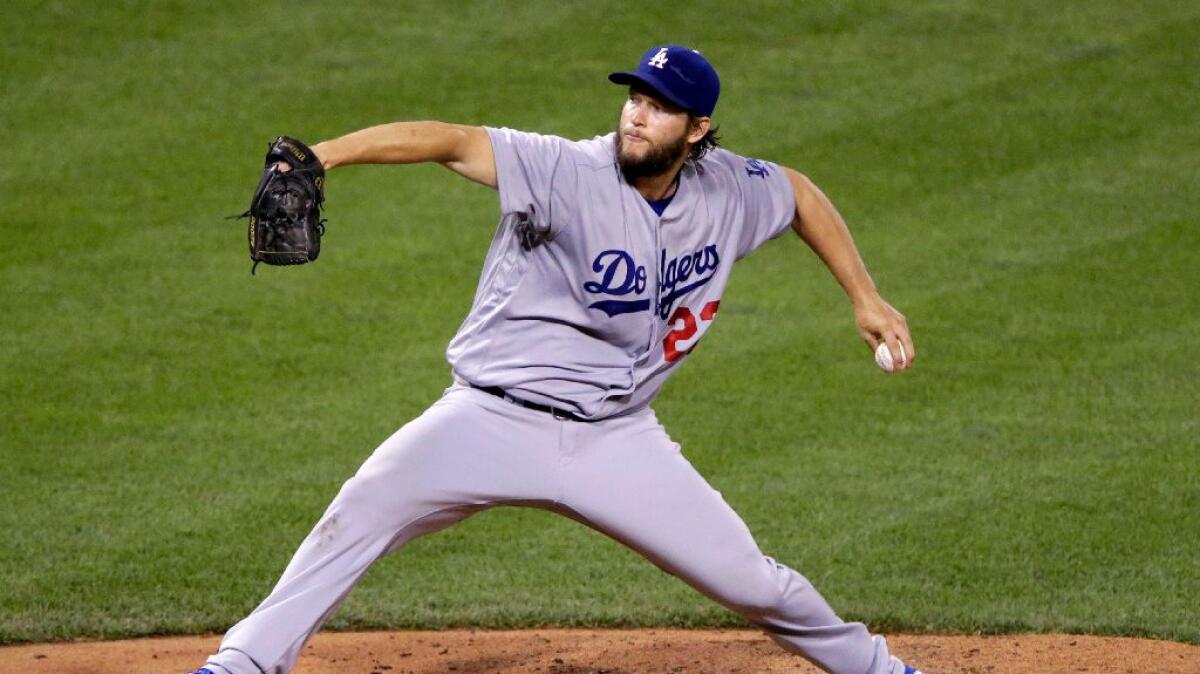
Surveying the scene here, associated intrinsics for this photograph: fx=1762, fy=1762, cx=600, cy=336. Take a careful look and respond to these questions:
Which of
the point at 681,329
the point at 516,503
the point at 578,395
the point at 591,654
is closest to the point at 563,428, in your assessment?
the point at 578,395

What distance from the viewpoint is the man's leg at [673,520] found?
4.52 metres

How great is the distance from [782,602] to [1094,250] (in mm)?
5387

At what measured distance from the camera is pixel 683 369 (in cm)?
823

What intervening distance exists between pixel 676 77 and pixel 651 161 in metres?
0.22

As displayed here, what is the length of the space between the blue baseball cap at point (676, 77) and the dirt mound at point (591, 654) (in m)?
1.84

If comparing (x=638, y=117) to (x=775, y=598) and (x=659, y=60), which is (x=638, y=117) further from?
(x=775, y=598)

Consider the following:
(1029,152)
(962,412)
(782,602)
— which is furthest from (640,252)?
(1029,152)

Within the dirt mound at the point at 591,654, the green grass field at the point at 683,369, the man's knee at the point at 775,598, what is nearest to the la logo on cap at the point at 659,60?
the man's knee at the point at 775,598

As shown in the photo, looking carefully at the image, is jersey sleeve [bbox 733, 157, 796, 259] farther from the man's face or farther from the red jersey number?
the man's face

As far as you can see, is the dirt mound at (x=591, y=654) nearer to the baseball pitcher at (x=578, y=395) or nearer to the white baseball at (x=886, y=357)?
the baseball pitcher at (x=578, y=395)

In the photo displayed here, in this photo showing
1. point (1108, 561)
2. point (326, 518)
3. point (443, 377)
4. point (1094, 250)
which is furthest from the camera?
point (1094, 250)

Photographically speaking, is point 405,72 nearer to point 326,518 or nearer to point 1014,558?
point 1014,558

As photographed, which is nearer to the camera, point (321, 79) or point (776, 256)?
point (776, 256)

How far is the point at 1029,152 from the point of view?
34.4ft
